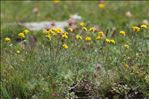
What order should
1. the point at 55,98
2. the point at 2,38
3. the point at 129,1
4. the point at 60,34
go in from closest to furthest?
the point at 55,98
the point at 60,34
the point at 2,38
the point at 129,1

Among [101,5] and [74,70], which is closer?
[74,70]

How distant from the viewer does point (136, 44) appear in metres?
→ 5.85

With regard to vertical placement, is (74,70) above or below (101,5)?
below

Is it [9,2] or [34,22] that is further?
[9,2]

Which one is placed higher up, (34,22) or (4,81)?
(34,22)

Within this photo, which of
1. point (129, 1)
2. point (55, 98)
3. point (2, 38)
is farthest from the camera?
point (129, 1)

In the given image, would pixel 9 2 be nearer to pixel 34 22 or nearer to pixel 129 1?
pixel 34 22

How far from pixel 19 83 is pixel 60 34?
0.82 metres

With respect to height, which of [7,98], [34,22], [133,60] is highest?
[34,22]

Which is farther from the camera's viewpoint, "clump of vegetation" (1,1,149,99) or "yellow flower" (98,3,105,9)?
"yellow flower" (98,3,105,9)

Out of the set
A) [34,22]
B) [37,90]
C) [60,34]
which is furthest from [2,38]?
[37,90]

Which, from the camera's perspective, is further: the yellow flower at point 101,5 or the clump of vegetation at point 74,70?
the yellow flower at point 101,5

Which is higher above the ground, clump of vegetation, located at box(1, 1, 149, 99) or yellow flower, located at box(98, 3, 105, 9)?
yellow flower, located at box(98, 3, 105, 9)

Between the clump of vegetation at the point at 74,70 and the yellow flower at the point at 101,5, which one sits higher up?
the yellow flower at the point at 101,5
